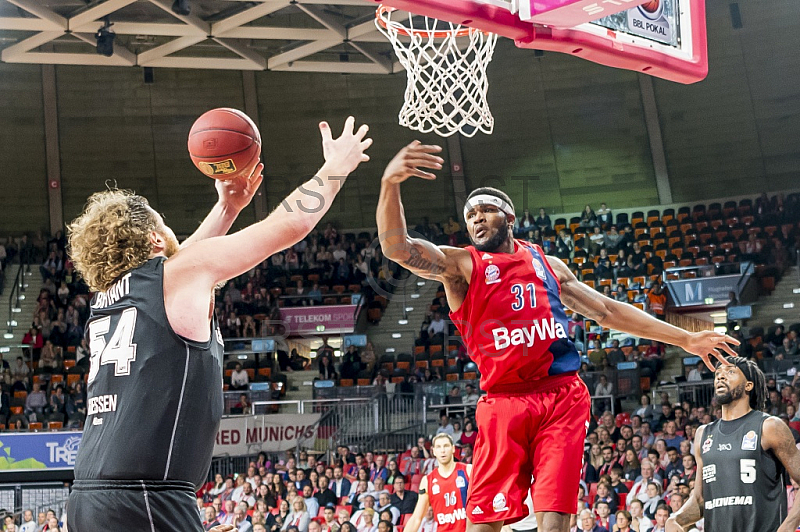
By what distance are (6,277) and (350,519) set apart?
14.1m

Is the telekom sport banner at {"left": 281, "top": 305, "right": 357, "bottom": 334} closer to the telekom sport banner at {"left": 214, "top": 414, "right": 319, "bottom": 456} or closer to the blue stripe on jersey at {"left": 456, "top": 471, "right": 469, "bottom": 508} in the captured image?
the telekom sport banner at {"left": 214, "top": 414, "right": 319, "bottom": 456}

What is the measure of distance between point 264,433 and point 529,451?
12.3 m

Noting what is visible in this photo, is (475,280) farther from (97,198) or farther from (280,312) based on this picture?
(280,312)

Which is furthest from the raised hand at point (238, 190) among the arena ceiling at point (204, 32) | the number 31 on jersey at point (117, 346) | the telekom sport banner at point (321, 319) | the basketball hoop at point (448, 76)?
the telekom sport banner at point (321, 319)

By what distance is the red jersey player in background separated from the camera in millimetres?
4676

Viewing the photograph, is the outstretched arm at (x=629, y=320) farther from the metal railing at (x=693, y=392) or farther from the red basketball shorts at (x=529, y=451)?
the metal railing at (x=693, y=392)

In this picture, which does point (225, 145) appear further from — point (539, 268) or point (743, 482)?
point (743, 482)

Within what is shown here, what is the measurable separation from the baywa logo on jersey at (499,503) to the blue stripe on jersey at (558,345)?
68cm

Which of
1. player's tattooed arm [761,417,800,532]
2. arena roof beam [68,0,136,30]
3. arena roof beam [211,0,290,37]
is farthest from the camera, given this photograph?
arena roof beam [211,0,290,37]

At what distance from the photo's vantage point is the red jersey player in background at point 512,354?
4.68 meters

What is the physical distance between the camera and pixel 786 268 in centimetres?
1872

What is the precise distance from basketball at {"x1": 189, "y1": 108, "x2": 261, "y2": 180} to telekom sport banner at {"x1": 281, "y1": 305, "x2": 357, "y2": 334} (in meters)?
16.7

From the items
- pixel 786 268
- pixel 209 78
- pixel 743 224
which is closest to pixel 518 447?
pixel 786 268

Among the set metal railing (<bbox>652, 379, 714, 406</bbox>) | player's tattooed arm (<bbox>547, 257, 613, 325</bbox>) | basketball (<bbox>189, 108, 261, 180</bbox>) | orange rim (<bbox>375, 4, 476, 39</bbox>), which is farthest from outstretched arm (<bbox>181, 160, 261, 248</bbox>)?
metal railing (<bbox>652, 379, 714, 406</bbox>)
